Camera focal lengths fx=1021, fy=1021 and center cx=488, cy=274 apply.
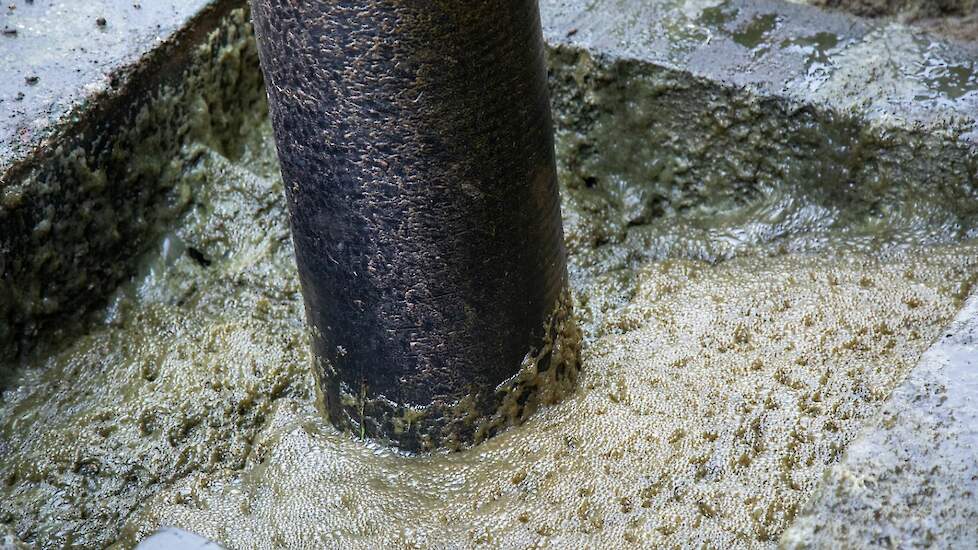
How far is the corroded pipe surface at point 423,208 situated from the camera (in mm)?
1899

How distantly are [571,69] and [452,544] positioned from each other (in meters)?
1.52

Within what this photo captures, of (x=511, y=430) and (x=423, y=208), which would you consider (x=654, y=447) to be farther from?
(x=423, y=208)

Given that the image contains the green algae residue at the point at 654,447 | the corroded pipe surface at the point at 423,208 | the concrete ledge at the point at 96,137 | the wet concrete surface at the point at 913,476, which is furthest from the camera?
the concrete ledge at the point at 96,137

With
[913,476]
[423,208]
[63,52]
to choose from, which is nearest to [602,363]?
[423,208]

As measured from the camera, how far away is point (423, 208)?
2057mm

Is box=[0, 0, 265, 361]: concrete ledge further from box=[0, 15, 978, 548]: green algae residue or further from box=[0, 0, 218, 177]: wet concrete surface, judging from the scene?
box=[0, 15, 978, 548]: green algae residue

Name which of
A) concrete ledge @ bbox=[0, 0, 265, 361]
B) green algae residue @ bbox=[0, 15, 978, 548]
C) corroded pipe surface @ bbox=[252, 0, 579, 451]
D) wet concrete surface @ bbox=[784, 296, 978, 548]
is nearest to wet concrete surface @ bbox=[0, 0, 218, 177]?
concrete ledge @ bbox=[0, 0, 265, 361]

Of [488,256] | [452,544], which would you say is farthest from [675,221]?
[452,544]

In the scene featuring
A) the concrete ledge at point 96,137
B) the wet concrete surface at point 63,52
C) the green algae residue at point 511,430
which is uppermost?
the wet concrete surface at point 63,52

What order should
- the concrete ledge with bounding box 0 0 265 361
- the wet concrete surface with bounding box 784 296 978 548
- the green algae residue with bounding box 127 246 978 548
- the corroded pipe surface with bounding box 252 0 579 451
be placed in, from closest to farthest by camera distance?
the wet concrete surface with bounding box 784 296 978 548, the corroded pipe surface with bounding box 252 0 579 451, the green algae residue with bounding box 127 246 978 548, the concrete ledge with bounding box 0 0 265 361

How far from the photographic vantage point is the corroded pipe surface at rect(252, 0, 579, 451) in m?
1.90

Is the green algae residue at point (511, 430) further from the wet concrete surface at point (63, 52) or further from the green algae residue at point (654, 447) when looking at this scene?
the wet concrete surface at point (63, 52)

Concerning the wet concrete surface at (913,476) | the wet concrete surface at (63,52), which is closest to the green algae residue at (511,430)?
the wet concrete surface at (63,52)

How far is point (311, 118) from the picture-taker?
2.00 metres
